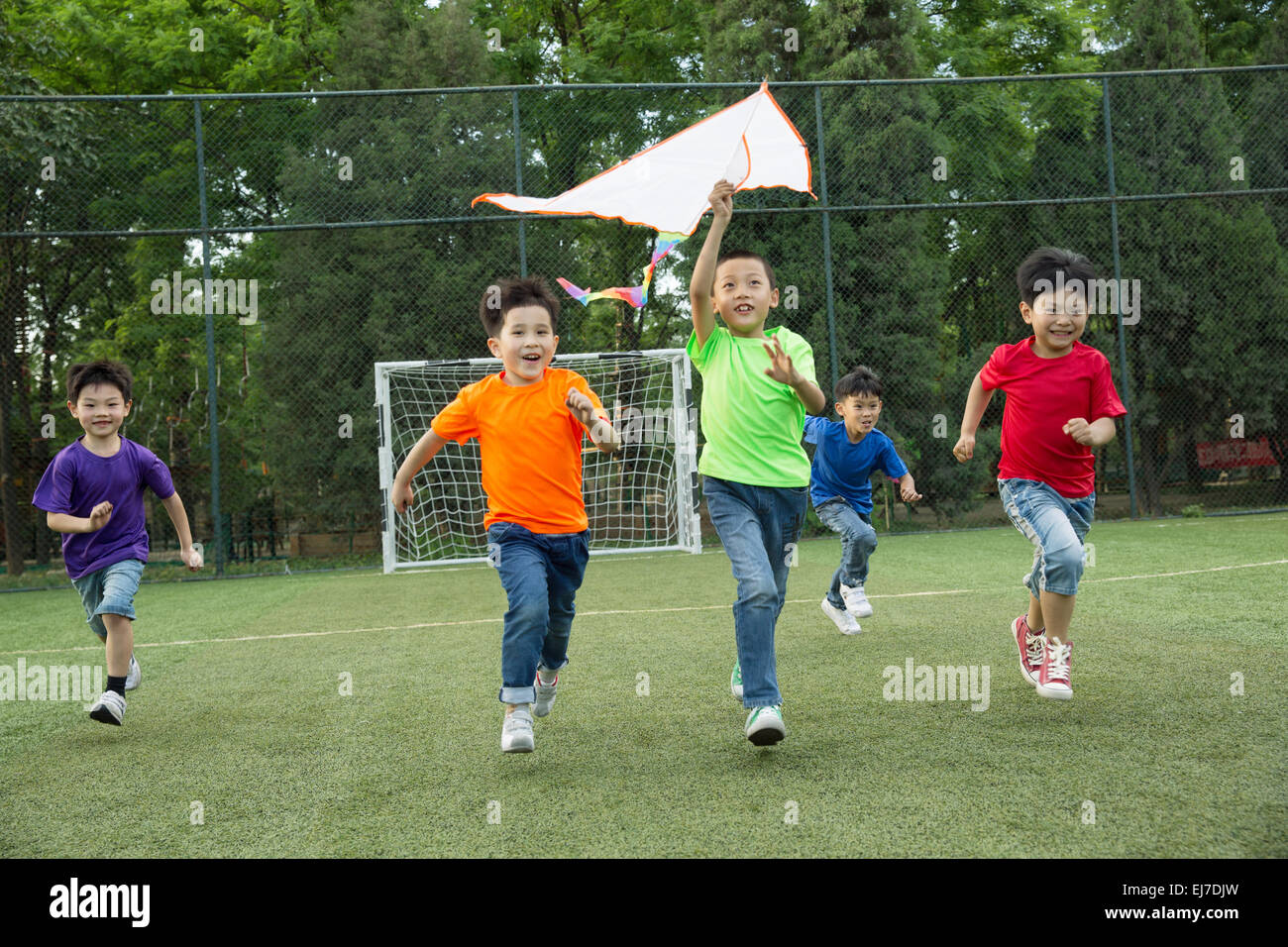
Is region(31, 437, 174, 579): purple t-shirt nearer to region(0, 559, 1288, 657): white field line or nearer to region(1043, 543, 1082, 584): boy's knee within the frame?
region(0, 559, 1288, 657): white field line

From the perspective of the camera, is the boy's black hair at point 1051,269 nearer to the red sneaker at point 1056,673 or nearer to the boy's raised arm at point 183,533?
the red sneaker at point 1056,673

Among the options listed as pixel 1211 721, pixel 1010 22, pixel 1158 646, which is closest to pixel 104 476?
pixel 1211 721

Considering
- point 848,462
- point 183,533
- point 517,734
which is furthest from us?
point 848,462

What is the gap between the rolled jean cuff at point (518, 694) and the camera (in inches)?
139

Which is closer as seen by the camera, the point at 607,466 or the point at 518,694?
the point at 518,694

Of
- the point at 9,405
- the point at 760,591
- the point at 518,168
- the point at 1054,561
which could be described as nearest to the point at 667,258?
the point at 518,168

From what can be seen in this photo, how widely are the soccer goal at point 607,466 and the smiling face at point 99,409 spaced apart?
6533 millimetres

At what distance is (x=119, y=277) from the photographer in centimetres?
1596

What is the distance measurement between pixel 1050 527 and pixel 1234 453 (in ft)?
43.1

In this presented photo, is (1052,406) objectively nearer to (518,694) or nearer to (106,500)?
(518,694)

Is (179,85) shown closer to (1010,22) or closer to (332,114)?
(332,114)

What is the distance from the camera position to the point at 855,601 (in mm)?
5949

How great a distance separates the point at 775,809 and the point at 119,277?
16205mm
